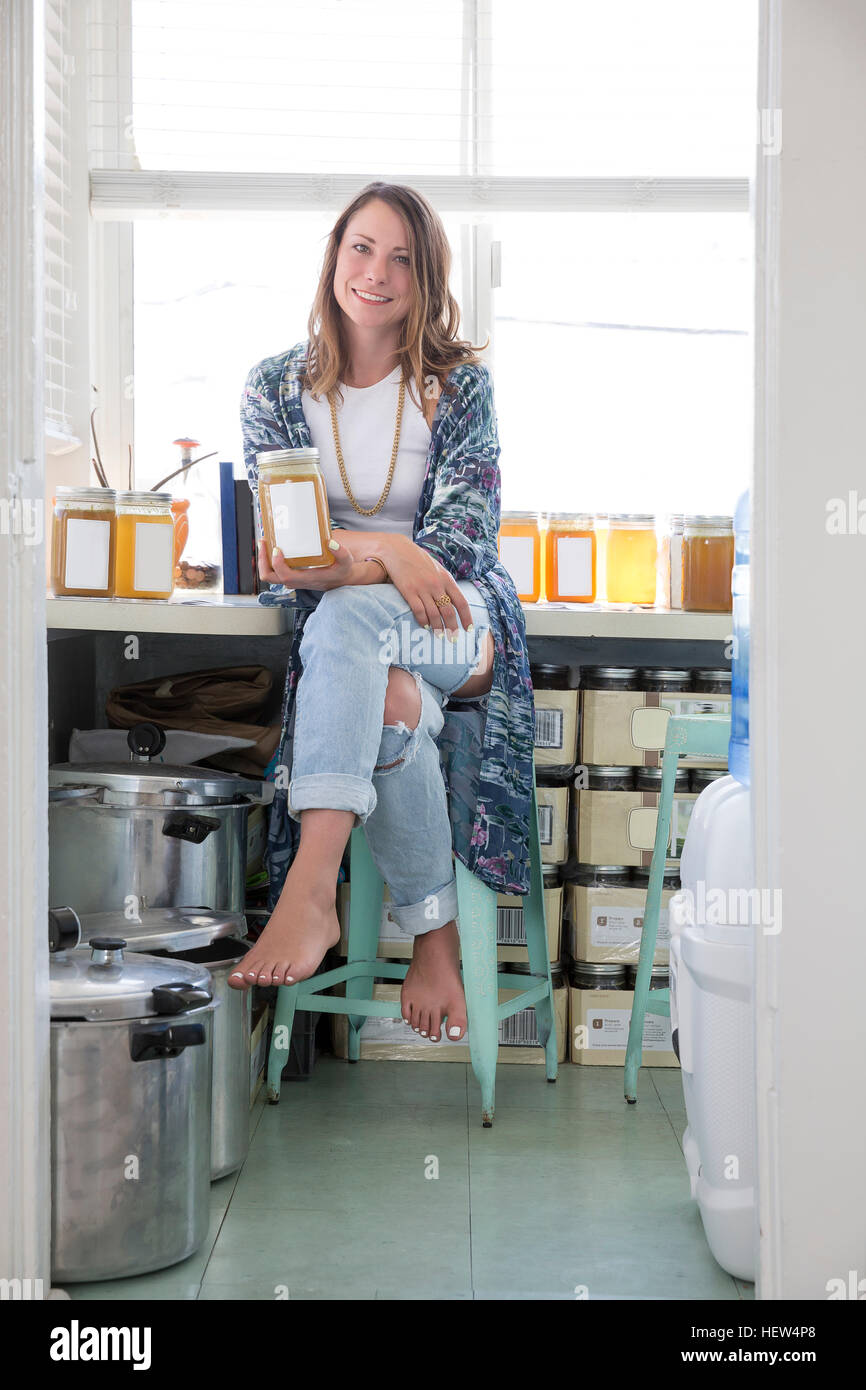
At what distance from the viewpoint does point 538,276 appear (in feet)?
8.52

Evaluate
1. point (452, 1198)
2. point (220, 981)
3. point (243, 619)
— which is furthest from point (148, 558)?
point (452, 1198)

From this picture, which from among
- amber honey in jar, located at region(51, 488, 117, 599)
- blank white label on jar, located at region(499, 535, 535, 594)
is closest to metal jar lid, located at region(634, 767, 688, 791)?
blank white label on jar, located at region(499, 535, 535, 594)

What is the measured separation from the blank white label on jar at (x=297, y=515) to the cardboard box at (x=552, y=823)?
66cm

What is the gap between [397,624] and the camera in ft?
5.82

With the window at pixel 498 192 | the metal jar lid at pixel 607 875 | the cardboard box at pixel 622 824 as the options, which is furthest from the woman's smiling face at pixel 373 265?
the metal jar lid at pixel 607 875

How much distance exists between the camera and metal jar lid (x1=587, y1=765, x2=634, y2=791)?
83.8 inches

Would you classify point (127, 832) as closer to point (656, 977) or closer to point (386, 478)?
point (386, 478)

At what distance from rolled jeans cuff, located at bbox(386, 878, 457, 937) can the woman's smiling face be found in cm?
89

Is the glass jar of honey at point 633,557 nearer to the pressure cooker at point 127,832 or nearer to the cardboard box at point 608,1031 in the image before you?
the cardboard box at point 608,1031

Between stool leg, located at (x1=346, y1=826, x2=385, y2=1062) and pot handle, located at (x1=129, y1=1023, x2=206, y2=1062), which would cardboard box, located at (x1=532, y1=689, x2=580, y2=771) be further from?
pot handle, located at (x1=129, y1=1023, x2=206, y2=1062)

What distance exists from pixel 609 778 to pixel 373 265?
0.89 m

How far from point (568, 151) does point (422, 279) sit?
698 millimetres

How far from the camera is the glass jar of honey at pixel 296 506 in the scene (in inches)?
65.6
